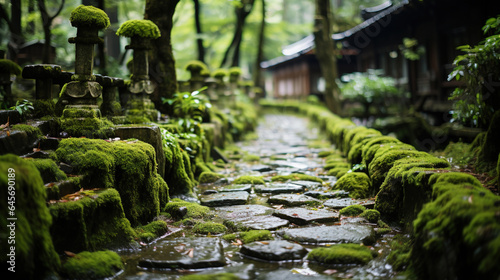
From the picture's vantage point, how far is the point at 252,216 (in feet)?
18.5

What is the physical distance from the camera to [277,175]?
27.8 feet

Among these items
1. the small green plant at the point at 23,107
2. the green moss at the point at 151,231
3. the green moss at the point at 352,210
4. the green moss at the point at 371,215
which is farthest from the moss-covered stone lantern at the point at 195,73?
the green moss at the point at 371,215

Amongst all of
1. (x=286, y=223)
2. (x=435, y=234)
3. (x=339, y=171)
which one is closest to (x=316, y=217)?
(x=286, y=223)

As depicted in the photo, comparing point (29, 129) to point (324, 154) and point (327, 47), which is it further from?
point (327, 47)

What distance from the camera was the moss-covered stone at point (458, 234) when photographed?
273 cm

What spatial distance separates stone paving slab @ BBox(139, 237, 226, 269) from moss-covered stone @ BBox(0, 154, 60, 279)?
888 millimetres

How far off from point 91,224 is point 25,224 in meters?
0.89

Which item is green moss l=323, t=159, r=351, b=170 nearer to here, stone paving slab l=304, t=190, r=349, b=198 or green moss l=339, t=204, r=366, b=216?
stone paving slab l=304, t=190, r=349, b=198

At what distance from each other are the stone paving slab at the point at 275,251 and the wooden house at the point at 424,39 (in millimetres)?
10582

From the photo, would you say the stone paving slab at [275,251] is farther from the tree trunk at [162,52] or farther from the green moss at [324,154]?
the green moss at [324,154]

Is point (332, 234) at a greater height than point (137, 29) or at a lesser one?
lesser

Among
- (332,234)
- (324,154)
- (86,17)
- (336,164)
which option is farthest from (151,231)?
(324,154)

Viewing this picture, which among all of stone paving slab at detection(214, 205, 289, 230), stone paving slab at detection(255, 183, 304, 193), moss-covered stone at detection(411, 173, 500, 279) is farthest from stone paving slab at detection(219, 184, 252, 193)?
moss-covered stone at detection(411, 173, 500, 279)

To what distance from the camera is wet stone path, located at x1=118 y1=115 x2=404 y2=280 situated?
3736 mm
